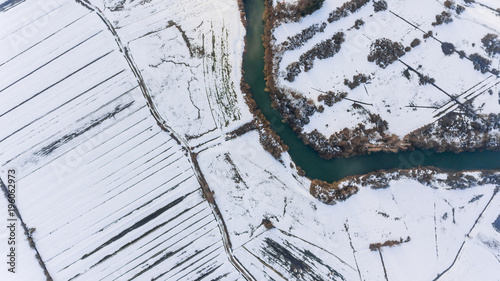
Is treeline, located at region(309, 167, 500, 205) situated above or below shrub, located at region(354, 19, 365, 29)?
below

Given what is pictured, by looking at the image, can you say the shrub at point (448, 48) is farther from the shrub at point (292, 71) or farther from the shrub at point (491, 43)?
the shrub at point (292, 71)

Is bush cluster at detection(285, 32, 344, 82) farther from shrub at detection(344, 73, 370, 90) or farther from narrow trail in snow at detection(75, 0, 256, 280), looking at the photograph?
narrow trail in snow at detection(75, 0, 256, 280)

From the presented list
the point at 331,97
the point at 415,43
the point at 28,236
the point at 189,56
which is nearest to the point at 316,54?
the point at 331,97

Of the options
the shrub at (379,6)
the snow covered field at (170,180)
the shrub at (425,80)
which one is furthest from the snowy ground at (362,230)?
the shrub at (379,6)

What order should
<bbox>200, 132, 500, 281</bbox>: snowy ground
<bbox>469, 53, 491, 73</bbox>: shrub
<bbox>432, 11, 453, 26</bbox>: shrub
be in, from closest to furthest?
1. <bbox>200, 132, 500, 281</bbox>: snowy ground
2. <bbox>469, 53, 491, 73</bbox>: shrub
3. <bbox>432, 11, 453, 26</bbox>: shrub

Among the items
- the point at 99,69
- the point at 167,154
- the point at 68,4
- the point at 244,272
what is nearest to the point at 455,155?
the point at 244,272

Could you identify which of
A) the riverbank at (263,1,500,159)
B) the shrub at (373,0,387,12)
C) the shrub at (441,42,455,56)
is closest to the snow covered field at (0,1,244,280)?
the riverbank at (263,1,500,159)

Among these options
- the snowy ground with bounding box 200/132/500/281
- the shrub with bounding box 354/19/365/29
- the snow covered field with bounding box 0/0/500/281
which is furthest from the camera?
the shrub with bounding box 354/19/365/29

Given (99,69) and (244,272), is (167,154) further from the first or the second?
(244,272)
